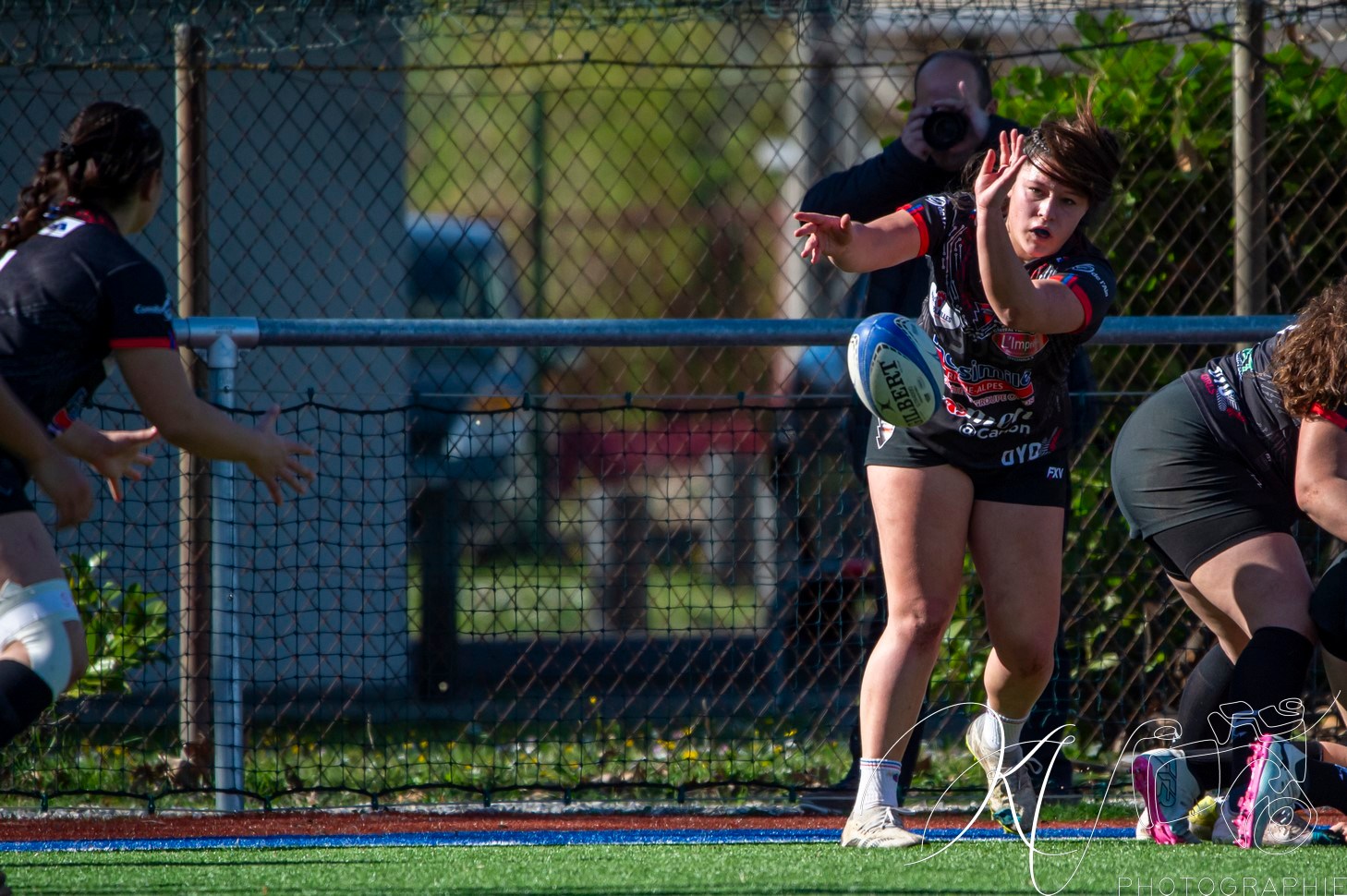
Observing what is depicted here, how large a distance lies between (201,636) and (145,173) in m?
2.30

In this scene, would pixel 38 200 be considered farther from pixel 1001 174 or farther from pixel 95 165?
pixel 1001 174

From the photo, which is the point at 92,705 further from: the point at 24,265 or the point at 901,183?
the point at 901,183

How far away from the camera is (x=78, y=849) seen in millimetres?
4004

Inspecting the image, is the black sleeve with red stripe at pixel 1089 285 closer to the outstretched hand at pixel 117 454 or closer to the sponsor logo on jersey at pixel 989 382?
the sponsor logo on jersey at pixel 989 382

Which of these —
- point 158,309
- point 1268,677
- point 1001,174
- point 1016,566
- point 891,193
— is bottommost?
point 1268,677

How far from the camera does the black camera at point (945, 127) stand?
4582mm

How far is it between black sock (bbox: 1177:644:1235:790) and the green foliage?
3.40 meters

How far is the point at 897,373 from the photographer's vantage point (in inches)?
142

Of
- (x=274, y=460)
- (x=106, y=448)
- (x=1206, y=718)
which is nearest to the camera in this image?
(x=274, y=460)

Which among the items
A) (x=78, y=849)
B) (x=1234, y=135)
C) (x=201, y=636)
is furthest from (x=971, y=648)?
(x=78, y=849)

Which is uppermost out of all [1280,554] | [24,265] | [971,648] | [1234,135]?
[1234,135]

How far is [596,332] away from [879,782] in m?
1.81

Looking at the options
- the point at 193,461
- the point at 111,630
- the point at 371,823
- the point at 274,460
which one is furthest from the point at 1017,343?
the point at 111,630

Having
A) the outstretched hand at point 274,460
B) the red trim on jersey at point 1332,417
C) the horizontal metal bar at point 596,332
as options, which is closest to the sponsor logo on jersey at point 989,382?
the red trim on jersey at point 1332,417
